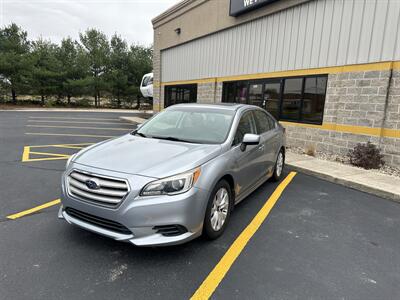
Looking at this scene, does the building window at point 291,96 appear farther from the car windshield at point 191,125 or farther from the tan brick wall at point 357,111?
the car windshield at point 191,125

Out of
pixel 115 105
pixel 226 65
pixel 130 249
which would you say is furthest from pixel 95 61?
pixel 130 249

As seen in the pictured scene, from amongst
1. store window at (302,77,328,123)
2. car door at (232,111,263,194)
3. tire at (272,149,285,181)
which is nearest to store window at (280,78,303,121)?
store window at (302,77,328,123)

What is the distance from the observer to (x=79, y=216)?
9.48ft

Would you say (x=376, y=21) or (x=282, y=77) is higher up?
(x=376, y=21)

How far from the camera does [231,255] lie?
9.70 ft

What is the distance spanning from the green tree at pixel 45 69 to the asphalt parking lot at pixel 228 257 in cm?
3037

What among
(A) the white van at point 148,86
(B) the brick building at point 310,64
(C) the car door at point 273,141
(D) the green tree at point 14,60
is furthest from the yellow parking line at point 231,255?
(D) the green tree at point 14,60

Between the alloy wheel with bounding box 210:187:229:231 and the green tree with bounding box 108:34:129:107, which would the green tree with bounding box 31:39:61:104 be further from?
the alloy wheel with bounding box 210:187:229:231

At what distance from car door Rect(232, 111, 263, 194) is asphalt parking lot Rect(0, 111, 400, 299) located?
508 mm

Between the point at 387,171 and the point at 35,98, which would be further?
the point at 35,98

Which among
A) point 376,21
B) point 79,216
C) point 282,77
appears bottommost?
point 79,216

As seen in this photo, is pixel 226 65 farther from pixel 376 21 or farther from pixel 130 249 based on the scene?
pixel 130 249

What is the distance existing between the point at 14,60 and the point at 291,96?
2977 centimetres

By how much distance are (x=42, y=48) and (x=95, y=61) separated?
19.4 feet
